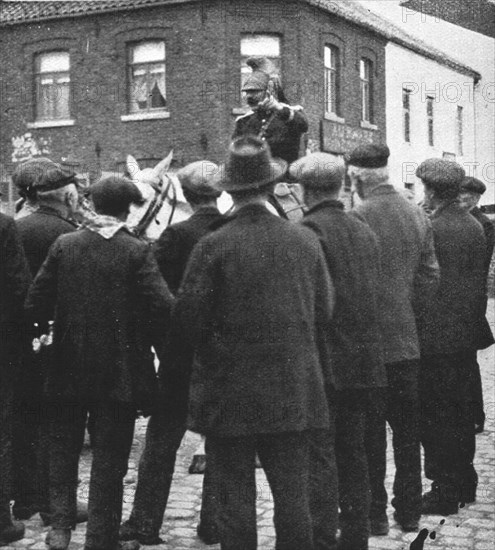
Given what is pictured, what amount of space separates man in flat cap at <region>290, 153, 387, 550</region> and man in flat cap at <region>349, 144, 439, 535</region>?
0.41m

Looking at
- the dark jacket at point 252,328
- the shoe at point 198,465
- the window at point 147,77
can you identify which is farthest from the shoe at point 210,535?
the window at point 147,77

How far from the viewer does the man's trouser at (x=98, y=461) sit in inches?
178

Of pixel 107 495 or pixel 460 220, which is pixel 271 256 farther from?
pixel 460 220

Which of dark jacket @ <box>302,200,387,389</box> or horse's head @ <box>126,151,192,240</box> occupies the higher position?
horse's head @ <box>126,151,192,240</box>

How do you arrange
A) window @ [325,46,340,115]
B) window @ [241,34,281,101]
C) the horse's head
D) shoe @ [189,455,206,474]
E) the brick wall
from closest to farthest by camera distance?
1. shoe @ [189,455,206,474]
2. the horse's head
3. the brick wall
4. window @ [241,34,281,101]
5. window @ [325,46,340,115]

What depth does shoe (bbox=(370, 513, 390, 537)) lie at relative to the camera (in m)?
4.98

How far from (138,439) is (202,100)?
16.1 meters

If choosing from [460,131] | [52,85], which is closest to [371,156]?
[52,85]

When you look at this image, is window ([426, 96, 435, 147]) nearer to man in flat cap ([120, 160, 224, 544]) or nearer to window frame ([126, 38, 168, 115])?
window frame ([126, 38, 168, 115])

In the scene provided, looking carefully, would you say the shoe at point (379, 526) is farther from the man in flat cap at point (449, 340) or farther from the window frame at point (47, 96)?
the window frame at point (47, 96)

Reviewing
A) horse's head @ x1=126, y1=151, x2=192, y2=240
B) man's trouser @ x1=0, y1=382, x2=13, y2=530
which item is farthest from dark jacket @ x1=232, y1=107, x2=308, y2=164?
→ man's trouser @ x1=0, y1=382, x2=13, y2=530

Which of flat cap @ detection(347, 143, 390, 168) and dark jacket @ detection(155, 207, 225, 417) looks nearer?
dark jacket @ detection(155, 207, 225, 417)

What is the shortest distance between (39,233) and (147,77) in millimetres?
19036

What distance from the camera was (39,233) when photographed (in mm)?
5188
